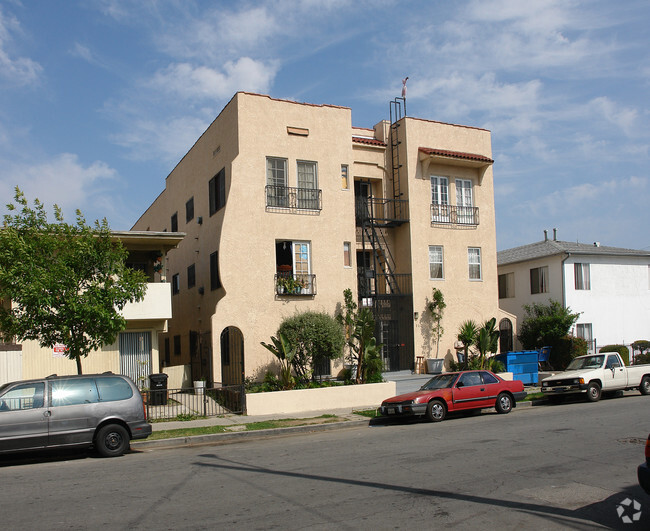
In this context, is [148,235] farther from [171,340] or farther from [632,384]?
[632,384]

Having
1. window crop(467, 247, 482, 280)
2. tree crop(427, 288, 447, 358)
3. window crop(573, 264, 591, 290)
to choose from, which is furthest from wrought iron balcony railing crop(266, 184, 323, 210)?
window crop(573, 264, 591, 290)

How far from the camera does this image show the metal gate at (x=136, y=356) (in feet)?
66.5

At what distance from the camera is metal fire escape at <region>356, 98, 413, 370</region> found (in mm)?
24250

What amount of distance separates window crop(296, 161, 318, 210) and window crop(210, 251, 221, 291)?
379 cm

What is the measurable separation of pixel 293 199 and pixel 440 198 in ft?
23.6

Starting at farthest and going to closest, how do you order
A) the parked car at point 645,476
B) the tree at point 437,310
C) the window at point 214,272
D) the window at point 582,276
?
the window at point 582,276
the tree at point 437,310
the window at point 214,272
the parked car at point 645,476

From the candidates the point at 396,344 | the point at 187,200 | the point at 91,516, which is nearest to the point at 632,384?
the point at 396,344

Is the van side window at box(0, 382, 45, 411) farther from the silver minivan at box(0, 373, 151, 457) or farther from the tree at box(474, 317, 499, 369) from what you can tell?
the tree at box(474, 317, 499, 369)

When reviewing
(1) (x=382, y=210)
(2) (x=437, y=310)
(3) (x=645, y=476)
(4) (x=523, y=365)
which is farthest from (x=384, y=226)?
(3) (x=645, y=476)

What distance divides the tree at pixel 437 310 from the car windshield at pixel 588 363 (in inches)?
234

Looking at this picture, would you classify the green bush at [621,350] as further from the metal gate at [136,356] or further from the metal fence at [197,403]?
the metal gate at [136,356]

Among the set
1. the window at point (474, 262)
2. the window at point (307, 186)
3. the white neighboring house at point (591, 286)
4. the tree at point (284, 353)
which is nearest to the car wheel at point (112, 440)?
the tree at point (284, 353)

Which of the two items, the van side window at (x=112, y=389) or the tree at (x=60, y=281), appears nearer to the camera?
the van side window at (x=112, y=389)

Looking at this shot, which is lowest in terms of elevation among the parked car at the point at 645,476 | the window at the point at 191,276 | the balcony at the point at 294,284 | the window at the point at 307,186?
the parked car at the point at 645,476
